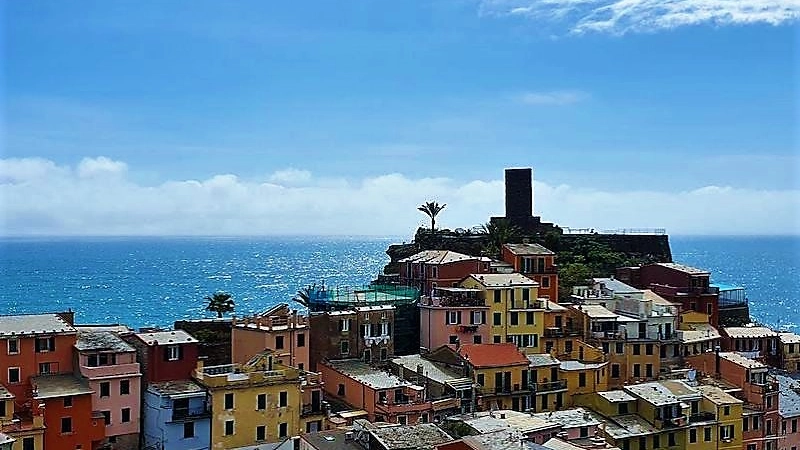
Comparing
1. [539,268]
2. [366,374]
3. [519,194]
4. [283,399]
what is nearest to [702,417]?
[366,374]

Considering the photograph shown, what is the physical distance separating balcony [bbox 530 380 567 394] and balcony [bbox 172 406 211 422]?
694 inches

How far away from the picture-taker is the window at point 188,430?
129 feet

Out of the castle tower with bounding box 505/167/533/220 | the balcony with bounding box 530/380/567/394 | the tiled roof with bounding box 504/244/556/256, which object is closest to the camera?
the balcony with bounding box 530/380/567/394

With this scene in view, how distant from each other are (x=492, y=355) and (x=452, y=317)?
16.5 feet

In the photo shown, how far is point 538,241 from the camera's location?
8038 cm

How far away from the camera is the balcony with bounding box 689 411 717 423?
46566 millimetres

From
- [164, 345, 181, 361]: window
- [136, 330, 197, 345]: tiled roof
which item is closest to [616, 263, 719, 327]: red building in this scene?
[136, 330, 197, 345]: tiled roof

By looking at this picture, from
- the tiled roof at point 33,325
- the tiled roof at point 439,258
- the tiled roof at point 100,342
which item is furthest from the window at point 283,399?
the tiled roof at point 439,258

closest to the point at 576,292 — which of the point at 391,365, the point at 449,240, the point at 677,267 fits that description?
the point at 677,267

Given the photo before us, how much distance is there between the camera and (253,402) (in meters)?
40.5

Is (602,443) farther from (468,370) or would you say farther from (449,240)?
(449,240)

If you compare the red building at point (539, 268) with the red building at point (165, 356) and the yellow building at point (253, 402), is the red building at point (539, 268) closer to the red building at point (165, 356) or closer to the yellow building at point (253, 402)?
the yellow building at point (253, 402)

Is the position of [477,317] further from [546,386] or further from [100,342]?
[100,342]

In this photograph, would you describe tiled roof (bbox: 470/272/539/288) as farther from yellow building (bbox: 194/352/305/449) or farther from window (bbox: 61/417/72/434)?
window (bbox: 61/417/72/434)
